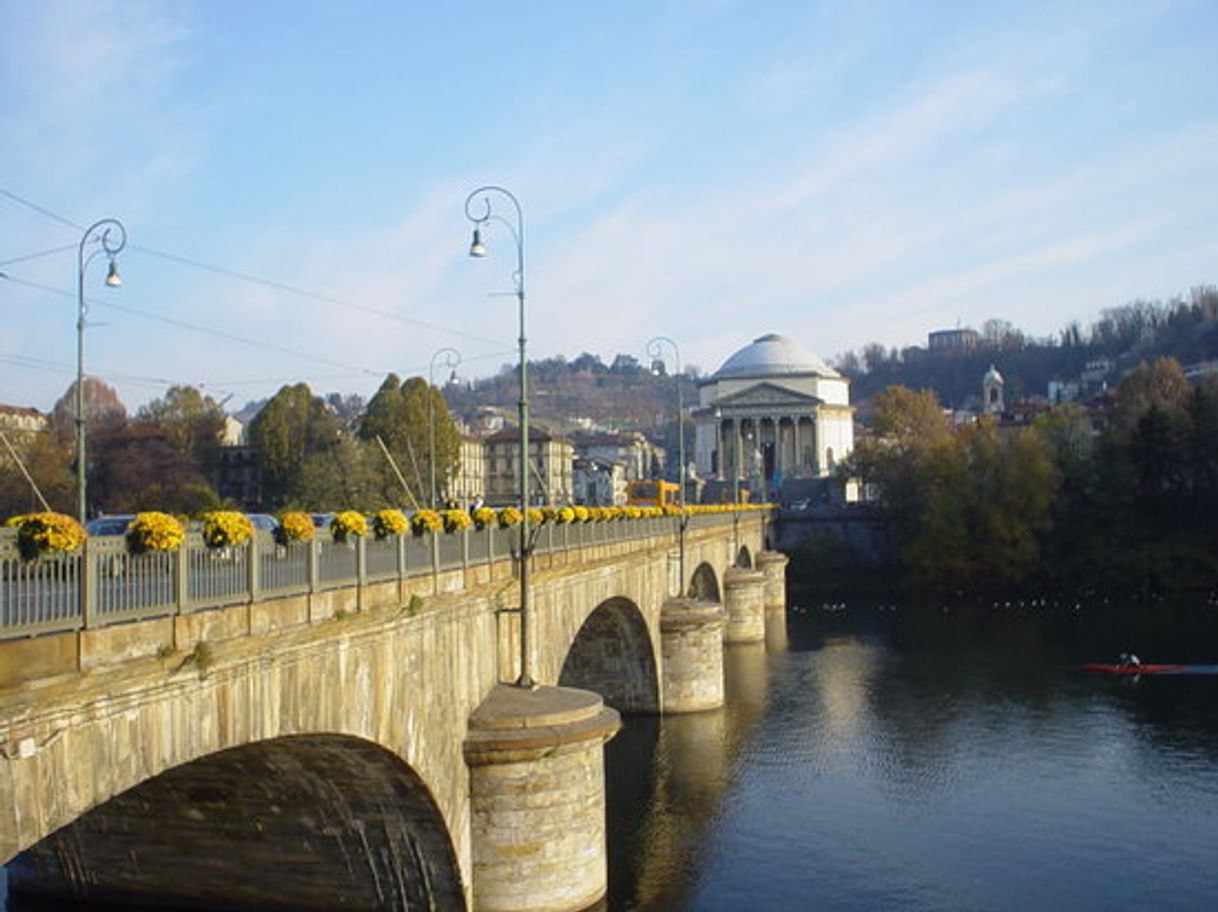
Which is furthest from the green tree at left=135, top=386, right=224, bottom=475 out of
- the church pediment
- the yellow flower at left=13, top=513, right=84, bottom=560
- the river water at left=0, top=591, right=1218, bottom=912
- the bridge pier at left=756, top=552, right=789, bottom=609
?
the yellow flower at left=13, top=513, right=84, bottom=560

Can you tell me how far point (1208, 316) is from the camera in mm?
194625

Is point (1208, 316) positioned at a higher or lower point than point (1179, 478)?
higher

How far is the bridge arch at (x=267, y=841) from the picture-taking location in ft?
58.7

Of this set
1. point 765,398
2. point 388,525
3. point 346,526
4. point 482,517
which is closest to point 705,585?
point 482,517

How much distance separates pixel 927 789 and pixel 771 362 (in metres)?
118

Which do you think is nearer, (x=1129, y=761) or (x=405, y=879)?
(x=405, y=879)

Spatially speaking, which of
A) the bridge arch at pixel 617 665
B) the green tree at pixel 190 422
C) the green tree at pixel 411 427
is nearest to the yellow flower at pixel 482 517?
the bridge arch at pixel 617 665

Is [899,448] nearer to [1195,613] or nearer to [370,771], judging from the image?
[1195,613]

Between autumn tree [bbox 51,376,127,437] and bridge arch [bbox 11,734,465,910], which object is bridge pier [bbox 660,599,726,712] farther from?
autumn tree [bbox 51,376,127,437]

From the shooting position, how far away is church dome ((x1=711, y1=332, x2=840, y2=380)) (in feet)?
476

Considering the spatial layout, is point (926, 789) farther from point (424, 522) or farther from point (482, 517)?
point (424, 522)

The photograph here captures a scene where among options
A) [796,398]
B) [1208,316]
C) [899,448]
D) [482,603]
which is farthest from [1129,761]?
[1208,316]

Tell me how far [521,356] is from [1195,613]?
57.5 metres

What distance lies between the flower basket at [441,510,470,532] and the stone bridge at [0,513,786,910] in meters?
Answer: 0.73
